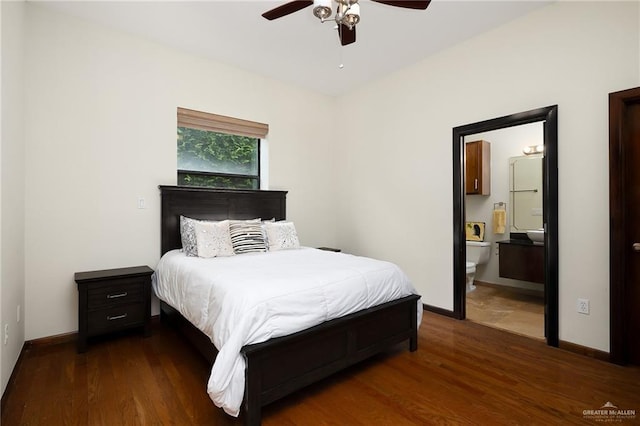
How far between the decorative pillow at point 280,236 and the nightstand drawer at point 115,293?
4.13 ft

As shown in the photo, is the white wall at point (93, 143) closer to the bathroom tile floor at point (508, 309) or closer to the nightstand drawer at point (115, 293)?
the nightstand drawer at point (115, 293)

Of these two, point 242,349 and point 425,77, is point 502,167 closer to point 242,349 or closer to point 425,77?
point 425,77

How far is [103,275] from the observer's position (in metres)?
2.66

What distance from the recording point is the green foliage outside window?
11.9ft

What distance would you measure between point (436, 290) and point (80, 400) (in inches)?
125

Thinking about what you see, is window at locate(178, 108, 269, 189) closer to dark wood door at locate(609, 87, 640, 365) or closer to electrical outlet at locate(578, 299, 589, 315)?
dark wood door at locate(609, 87, 640, 365)

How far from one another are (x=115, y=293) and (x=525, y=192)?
16.1 ft

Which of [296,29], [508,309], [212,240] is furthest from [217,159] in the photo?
[508,309]

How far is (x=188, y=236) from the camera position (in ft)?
9.97

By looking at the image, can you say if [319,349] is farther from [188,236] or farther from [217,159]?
[217,159]

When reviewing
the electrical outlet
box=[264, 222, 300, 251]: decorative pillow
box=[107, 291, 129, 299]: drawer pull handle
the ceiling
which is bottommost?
the electrical outlet

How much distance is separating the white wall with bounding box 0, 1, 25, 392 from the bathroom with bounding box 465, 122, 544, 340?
13.3ft

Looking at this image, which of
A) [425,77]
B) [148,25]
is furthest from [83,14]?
[425,77]

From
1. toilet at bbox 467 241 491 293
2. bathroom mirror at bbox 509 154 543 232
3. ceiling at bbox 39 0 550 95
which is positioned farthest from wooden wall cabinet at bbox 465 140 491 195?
ceiling at bbox 39 0 550 95
